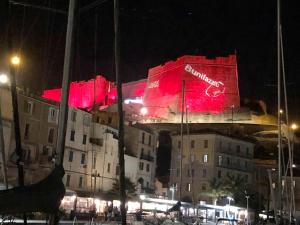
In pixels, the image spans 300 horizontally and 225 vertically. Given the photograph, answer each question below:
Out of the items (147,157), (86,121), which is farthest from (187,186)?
(86,121)

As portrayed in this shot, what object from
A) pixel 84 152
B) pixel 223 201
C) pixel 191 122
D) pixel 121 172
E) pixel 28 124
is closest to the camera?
pixel 121 172

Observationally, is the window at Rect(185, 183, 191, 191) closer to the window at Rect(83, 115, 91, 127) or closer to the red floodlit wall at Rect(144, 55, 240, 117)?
the red floodlit wall at Rect(144, 55, 240, 117)

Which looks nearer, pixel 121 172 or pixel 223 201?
pixel 121 172

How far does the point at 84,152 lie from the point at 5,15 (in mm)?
49052

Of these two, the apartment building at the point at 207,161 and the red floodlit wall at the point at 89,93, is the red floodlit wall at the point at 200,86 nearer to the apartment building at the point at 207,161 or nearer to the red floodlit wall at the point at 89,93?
the red floodlit wall at the point at 89,93

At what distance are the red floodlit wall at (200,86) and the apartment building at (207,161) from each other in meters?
11.4

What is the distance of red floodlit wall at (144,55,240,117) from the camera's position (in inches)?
3533

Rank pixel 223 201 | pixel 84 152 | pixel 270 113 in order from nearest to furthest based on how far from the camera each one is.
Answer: pixel 84 152 → pixel 223 201 → pixel 270 113

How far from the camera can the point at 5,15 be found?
340 inches

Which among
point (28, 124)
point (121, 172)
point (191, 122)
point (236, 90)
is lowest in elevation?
point (121, 172)

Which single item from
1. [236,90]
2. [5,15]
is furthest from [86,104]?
[5,15]

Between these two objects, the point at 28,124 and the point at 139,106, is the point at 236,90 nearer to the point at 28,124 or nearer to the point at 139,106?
the point at 139,106

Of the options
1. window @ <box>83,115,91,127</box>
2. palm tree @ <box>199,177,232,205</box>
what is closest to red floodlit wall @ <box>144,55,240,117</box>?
palm tree @ <box>199,177,232,205</box>

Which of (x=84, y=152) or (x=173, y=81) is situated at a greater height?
(x=173, y=81)
